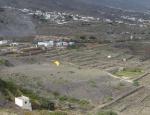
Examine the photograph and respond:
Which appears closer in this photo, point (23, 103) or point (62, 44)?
point (23, 103)

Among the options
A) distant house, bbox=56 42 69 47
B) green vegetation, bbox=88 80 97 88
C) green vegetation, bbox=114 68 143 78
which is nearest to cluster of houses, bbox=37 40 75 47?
distant house, bbox=56 42 69 47

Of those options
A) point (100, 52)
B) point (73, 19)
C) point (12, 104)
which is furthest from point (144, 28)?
point (12, 104)

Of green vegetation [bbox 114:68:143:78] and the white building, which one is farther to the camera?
green vegetation [bbox 114:68:143:78]

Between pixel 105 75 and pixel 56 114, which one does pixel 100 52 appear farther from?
pixel 56 114

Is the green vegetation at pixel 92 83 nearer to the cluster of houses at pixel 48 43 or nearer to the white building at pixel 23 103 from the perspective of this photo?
the white building at pixel 23 103

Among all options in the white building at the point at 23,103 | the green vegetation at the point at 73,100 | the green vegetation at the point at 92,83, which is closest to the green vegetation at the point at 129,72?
the green vegetation at the point at 92,83

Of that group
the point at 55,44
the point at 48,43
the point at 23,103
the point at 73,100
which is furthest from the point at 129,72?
the point at 23,103

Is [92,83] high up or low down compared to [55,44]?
up

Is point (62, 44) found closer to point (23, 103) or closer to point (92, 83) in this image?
point (92, 83)

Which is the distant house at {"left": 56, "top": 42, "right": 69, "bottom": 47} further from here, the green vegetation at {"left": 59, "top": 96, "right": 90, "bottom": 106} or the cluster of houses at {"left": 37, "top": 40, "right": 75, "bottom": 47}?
the green vegetation at {"left": 59, "top": 96, "right": 90, "bottom": 106}

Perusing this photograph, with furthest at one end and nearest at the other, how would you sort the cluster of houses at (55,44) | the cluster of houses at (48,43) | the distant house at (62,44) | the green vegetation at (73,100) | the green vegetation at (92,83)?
the distant house at (62,44) < the cluster of houses at (55,44) < the cluster of houses at (48,43) < the green vegetation at (92,83) < the green vegetation at (73,100)
